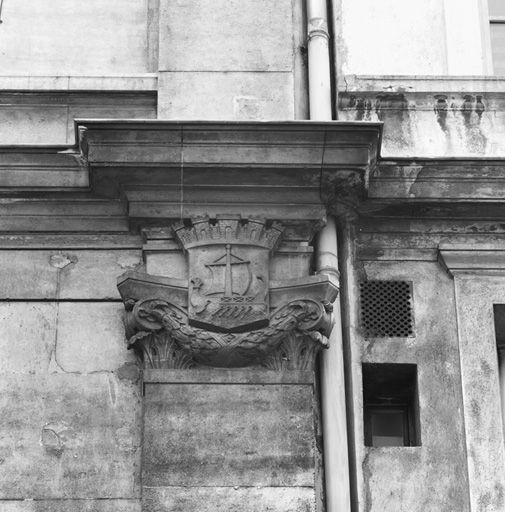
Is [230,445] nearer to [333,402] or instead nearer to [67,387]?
[333,402]

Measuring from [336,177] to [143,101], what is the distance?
183cm

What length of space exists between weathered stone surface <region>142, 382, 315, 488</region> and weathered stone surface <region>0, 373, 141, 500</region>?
284mm

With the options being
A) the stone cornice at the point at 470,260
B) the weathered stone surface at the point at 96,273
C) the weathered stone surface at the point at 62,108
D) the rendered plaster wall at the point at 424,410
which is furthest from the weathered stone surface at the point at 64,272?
the stone cornice at the point at 470,260

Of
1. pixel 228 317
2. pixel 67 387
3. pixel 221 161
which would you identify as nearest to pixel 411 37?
pixel 221 161

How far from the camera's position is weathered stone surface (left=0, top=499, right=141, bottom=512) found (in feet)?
37.6

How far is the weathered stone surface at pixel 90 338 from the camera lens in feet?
39.5

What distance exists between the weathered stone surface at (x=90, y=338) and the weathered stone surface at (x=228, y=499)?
46.3 inches

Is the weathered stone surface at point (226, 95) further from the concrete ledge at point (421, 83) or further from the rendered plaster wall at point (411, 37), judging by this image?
the rendered plaster wall at point (411, 37)

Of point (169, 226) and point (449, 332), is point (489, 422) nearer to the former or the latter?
point (449, 332)

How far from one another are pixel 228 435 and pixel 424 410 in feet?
5.02

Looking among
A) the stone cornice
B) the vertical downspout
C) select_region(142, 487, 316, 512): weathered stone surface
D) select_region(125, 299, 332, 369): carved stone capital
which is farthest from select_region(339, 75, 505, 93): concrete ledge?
select_region(142, 487, 316, 512): weathered stone surface

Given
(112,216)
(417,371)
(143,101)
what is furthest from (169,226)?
(417,371)

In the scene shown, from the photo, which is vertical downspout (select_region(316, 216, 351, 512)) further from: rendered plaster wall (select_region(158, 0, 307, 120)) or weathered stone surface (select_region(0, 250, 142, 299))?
weathered stone surface (select_region(0, 250, 142, 299))

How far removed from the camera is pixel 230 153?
12109 mm
